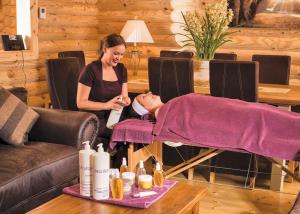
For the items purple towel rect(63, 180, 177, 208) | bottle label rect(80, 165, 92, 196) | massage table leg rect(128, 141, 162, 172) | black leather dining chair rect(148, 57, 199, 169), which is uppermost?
black leather dining chair rect(148, 57, 199, 169)

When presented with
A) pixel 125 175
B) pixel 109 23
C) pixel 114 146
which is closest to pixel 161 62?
pixel 114 146

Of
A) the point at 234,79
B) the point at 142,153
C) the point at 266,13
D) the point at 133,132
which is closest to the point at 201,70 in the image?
the point at 234,79

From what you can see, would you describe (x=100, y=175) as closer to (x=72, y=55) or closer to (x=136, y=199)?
(x=136, y=199)

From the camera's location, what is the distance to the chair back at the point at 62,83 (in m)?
3.66

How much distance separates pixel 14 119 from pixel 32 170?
1.79ft

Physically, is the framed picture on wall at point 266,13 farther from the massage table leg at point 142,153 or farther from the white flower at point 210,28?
the massage table leg at point 142,153

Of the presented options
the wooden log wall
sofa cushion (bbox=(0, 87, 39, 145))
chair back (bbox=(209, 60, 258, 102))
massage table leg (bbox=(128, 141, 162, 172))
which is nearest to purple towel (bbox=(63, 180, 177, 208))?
massage table leg (bbox=(128, 141, 162, 172))

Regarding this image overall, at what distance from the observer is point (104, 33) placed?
6168mm

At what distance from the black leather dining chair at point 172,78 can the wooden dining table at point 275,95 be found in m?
0.18

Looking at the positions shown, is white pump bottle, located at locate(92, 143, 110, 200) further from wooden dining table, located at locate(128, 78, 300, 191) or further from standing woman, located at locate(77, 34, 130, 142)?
wooden dining table, located at locate(128, 78, 300, 191)

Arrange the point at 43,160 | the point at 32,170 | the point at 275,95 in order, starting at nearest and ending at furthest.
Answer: the point at 32,170 < the point at 43,160 < the point at 275,95

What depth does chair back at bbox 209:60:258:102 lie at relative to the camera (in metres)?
3.24

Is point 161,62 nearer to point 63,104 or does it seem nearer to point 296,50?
point 63,104

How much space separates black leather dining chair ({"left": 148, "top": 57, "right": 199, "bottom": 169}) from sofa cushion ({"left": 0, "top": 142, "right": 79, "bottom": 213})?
41.7 inches
